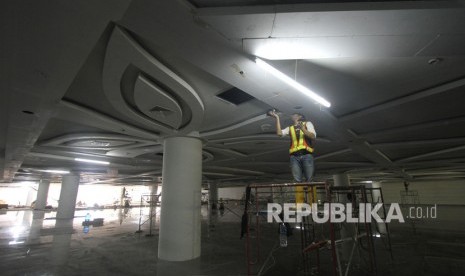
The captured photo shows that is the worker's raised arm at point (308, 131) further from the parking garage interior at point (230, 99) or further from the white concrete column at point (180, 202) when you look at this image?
the white concrete column at point (180, 202)

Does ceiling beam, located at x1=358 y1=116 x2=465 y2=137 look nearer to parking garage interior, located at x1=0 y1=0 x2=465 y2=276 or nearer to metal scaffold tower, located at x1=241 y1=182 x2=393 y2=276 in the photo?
parking garage interior, located at x1=0 y1=0 x2=465 y2=276

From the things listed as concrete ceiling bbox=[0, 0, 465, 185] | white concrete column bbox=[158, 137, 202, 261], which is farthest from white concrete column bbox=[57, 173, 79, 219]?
white concrete column bbox=[158, 137, 202, 261]

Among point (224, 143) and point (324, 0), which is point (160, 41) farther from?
point (224, 143)

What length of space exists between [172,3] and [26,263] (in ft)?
27.6

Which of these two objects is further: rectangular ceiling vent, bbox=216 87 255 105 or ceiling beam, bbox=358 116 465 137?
ceiling beam, bbox=358 116 465 137

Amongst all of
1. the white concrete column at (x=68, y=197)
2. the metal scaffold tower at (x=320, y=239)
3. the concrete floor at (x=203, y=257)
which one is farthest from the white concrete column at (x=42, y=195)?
the metal scaffold tower at (x=320, y=239)

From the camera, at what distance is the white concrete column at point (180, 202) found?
723 centimetres

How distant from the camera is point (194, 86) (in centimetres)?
525

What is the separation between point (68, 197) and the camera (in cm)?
1989

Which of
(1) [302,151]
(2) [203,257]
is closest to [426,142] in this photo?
(1) [302,151]

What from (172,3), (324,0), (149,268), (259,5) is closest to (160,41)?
(172,3)

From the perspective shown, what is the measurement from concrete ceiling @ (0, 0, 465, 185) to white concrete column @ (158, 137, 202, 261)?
76 centimetres

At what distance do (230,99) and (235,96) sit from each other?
170 mm

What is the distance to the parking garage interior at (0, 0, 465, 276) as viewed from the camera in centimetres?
284
